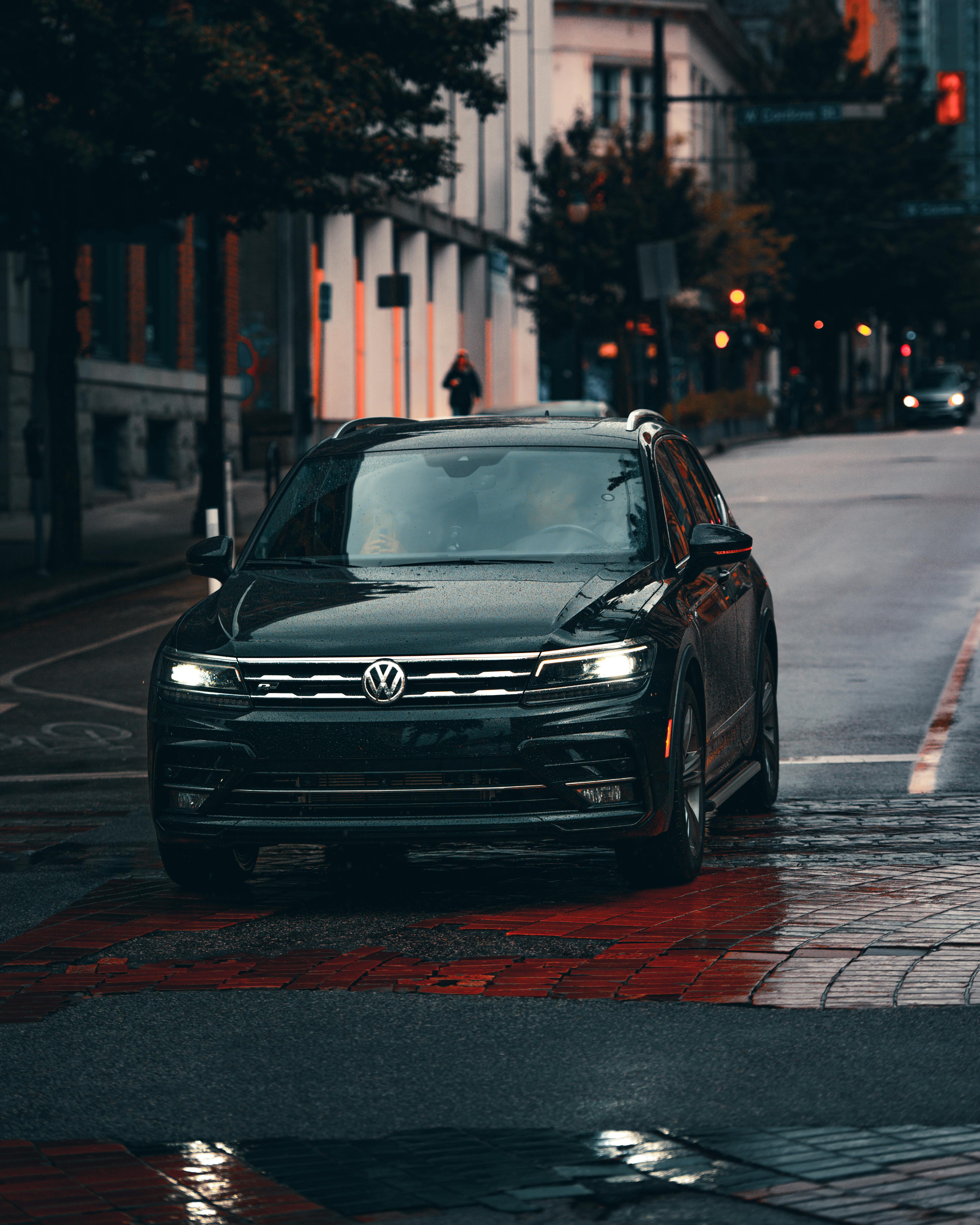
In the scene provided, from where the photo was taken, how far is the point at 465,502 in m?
8.47

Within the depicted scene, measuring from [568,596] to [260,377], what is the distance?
34323 mm

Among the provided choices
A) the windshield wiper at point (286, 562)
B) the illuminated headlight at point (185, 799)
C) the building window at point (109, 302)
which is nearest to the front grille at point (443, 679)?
the illuminated headlight at point (185, 799)

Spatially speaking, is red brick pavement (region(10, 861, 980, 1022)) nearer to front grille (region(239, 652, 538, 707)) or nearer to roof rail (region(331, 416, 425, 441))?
front grille (region(239, 652, 538, 707))

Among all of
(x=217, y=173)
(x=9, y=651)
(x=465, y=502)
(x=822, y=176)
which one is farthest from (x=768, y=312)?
(x=465, y=502)

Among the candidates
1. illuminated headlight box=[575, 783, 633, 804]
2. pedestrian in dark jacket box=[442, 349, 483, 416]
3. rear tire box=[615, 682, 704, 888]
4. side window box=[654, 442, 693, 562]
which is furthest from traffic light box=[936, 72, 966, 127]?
illuminated headlight box=[575, 783, 633, 804]

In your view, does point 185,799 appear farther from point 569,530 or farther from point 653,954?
point 569,530

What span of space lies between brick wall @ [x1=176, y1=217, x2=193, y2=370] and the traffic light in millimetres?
14112

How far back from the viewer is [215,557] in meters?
8.56

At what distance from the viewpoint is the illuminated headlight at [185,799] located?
7.31 meters

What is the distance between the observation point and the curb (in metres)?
18.4

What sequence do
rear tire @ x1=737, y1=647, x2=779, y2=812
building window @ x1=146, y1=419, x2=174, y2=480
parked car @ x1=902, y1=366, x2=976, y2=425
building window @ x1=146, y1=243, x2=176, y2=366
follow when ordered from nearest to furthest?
rear tire @ x1=737, y1=647, x2=779, y2=812
building window @ x1=146, y1=243, x2=176, y2=366
building window @ x1=146, y1=419, x2=174, y2=480
parked car @ x1=902, y1=366, x2=976, y2=425

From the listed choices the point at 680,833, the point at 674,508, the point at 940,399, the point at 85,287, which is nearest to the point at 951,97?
the point at 85,287

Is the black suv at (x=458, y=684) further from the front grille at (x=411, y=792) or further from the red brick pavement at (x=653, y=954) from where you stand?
the red brick pavement at (x=653, y=954)

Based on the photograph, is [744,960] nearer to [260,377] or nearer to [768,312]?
[260,377]
